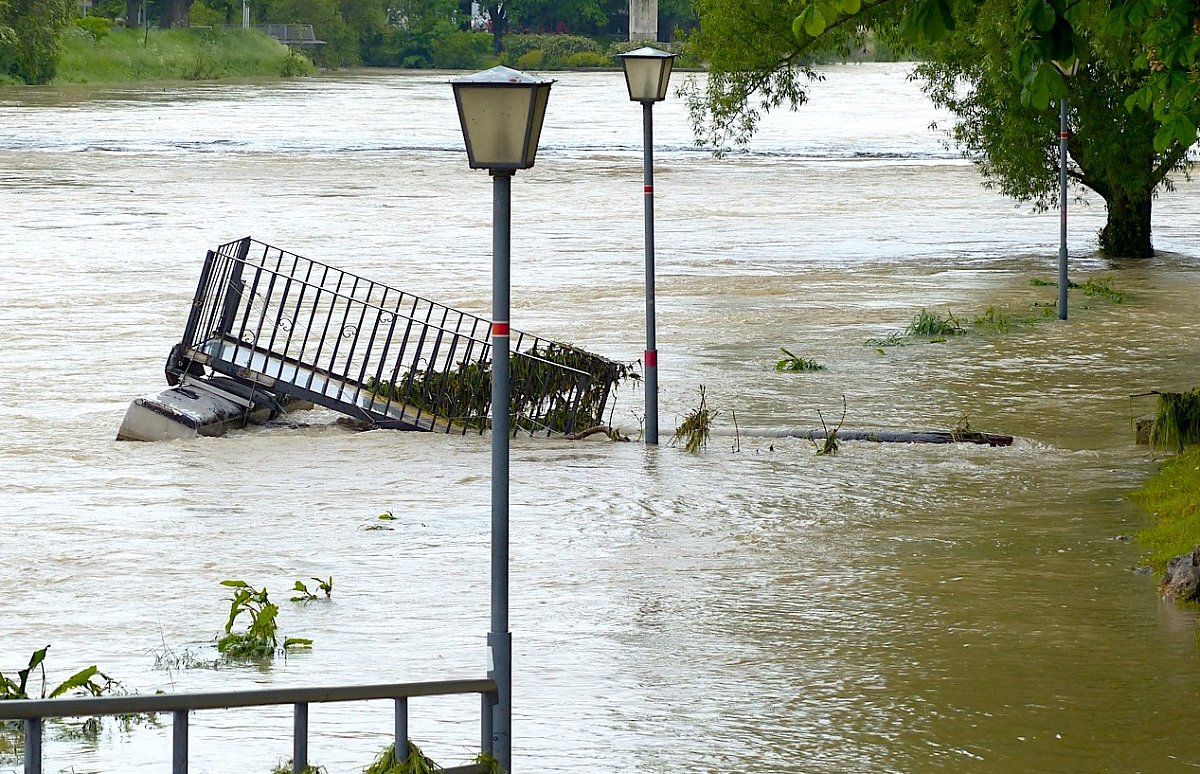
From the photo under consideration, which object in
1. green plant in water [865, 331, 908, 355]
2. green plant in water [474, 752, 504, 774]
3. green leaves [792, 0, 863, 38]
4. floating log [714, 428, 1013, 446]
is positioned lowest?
green plant in water [474, 752, 504, 774]

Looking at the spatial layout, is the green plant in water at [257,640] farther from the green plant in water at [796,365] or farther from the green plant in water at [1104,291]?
the green plant in water at [1104,291]

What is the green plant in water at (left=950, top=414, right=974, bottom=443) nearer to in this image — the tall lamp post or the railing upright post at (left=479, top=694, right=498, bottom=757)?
the tall lamp post

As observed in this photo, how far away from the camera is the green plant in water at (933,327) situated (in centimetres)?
2262

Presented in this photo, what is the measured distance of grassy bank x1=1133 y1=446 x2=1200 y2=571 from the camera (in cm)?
Result: 1123

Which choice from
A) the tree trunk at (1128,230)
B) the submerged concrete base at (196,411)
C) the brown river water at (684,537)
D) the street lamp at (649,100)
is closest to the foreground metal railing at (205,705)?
the brown river water at (684,537)

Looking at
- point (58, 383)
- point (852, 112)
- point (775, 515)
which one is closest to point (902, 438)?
point (775, 515)

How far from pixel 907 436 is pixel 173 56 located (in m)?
124

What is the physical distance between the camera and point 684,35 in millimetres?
29906

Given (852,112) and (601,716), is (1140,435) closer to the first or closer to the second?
(601,716)

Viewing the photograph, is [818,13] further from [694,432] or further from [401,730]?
[694,432]

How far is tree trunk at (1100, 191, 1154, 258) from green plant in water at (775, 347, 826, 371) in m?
13.0

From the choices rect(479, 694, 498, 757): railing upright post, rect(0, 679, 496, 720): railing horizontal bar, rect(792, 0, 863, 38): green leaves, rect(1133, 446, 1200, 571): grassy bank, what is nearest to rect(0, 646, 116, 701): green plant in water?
rect(479, 694, 498, 757): railing upright post

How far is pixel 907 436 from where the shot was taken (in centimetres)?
1562

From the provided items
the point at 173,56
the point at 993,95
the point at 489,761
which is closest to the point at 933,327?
the point at 993,95
